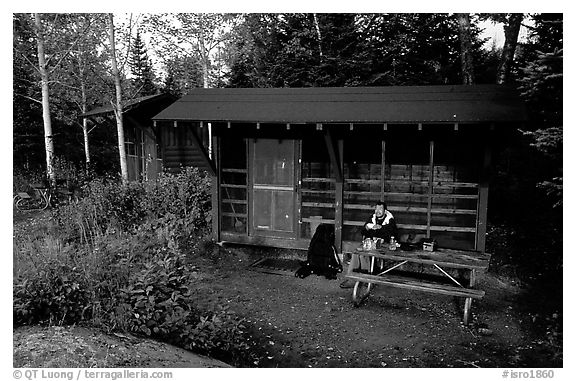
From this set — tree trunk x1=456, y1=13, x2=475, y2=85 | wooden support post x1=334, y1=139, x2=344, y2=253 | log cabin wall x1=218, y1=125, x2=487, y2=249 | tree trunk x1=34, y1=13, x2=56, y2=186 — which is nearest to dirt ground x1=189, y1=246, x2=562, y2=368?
wooden support post x1=334, y1=139, x2=344, y2=253

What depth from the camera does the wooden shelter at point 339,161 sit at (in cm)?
797

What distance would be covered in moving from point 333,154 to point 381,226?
1583mm

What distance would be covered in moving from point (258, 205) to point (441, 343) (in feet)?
15.2

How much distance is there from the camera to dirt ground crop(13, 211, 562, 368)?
4367 mm

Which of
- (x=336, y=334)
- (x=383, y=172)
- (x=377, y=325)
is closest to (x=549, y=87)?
(x=383, y=172)

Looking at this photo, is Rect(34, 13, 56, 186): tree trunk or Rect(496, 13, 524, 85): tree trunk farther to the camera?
Rect(496, 13, 524, 85): tree trunk

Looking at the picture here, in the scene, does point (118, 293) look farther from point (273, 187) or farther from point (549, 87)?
point (549, 87)

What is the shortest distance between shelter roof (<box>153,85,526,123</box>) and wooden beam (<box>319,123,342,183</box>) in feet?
1.38

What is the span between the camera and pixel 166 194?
9945 millimetres

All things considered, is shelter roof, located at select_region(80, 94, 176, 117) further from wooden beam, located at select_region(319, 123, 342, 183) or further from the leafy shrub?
wooden beam, located at select_region(319, 123, 342, 183)

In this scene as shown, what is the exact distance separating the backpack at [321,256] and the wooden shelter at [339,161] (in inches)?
23.5

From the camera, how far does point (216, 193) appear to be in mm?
9344

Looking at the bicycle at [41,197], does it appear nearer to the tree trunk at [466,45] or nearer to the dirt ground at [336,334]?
the dirt ground at [336,334]

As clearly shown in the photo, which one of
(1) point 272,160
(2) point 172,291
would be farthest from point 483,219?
(2) point 172,291
